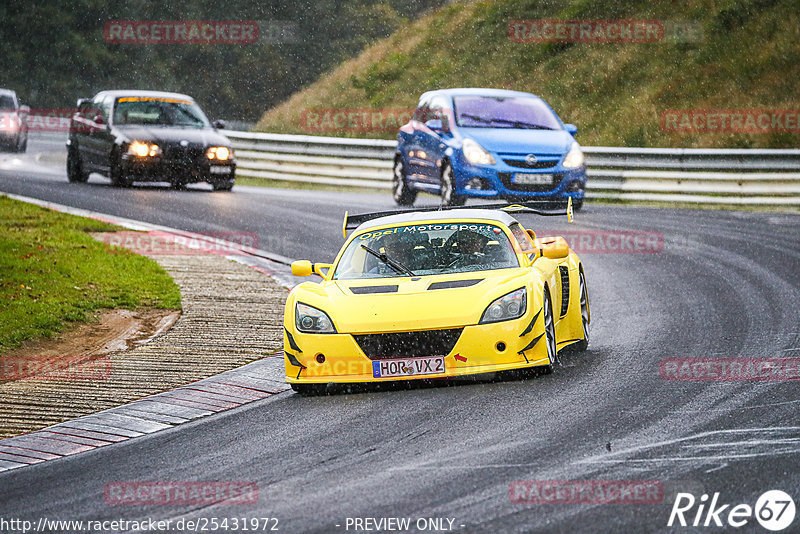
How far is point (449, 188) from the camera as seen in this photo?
1984 centimetres

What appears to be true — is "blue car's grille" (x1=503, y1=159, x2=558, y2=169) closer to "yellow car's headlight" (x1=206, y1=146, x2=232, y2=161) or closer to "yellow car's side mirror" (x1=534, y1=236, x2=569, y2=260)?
"yellow car's headlight" (x1=206, y1=146, x2=232, y2=161)

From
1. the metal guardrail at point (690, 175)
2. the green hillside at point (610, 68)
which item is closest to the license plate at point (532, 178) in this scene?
the metal guardrail at point (690, 175)

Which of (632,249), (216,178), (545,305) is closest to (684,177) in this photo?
(632,249)

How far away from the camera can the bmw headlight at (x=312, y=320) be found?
9258 mm

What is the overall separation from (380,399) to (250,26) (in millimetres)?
56568

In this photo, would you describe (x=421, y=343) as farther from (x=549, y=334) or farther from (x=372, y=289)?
(x=549, y=334)

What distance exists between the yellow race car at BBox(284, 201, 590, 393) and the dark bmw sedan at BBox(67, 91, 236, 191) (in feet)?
46.8

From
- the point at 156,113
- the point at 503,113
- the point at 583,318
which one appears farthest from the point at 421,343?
the point at 156,113

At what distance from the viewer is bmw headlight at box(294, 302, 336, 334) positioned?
926 cm

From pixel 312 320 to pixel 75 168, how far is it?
59.8 feet

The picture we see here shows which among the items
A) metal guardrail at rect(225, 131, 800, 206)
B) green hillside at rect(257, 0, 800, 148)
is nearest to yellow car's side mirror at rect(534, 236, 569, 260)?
metal guardrail at rect(225, 131, 800, 206)

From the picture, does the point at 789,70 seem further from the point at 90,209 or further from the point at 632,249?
the point at 90,209

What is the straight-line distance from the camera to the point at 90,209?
70.4 feet

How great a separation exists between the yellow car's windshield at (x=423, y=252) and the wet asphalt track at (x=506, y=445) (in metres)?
1.02
